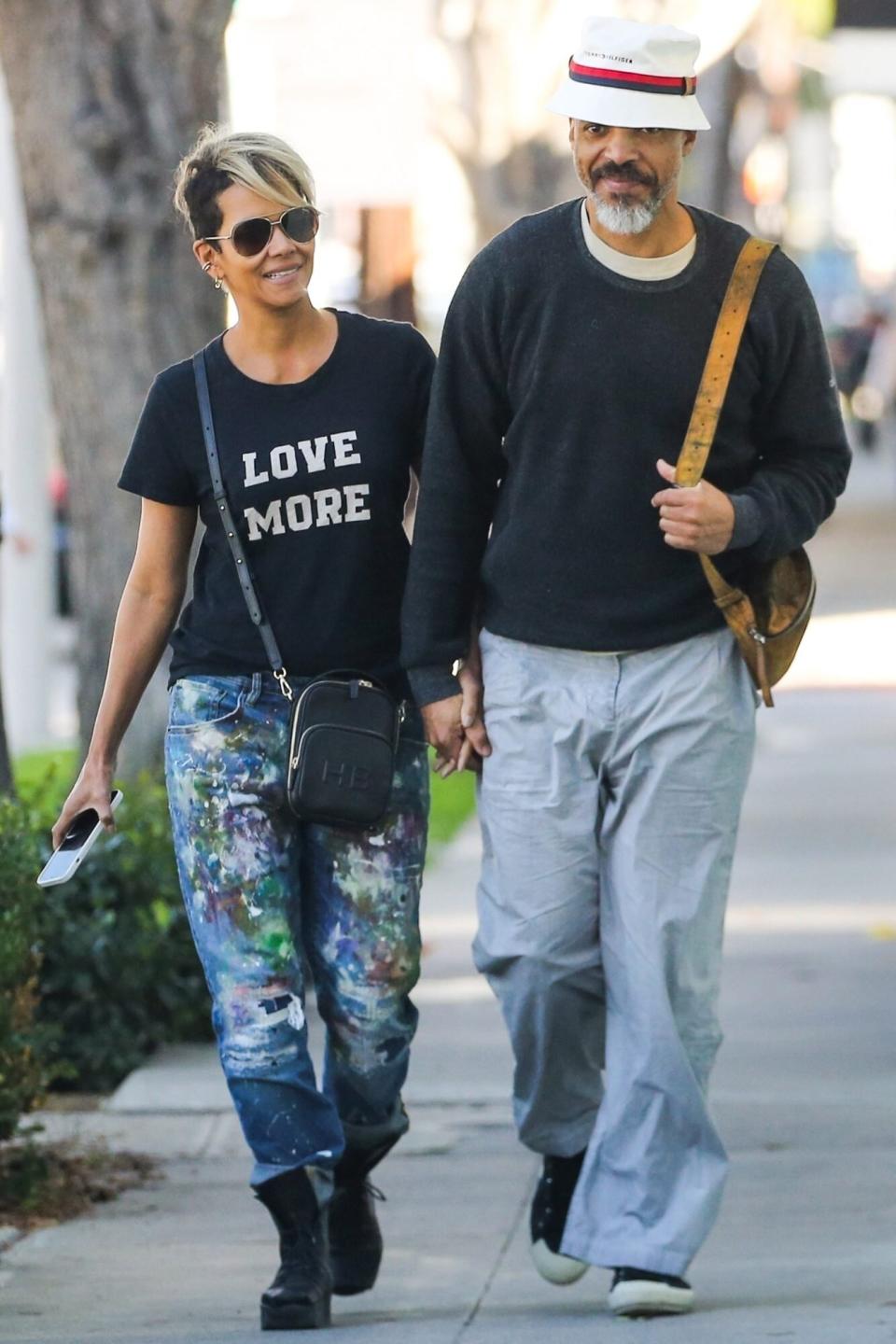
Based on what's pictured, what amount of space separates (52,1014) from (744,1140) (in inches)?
69.2

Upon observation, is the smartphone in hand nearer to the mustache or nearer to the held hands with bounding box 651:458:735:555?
the held hands with bounding box 651:458:735:555

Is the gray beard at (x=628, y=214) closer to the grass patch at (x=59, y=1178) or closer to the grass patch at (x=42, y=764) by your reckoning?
the grass patch at (x=59, y=1178)

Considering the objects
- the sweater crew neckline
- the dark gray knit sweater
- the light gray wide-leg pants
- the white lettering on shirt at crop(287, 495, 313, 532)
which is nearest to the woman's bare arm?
the white lettering on shirt at crop(287, 495, 313, 532)

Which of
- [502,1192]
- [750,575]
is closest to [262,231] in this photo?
[750,575]

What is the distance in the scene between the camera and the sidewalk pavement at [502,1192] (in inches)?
170

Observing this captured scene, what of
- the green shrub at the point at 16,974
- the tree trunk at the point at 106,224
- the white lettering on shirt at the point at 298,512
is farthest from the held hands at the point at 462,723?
the tree trunk at the point at 106,224

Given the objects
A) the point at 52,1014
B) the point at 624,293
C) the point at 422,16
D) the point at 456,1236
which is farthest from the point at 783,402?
the point at 422,16

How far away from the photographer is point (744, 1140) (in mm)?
5570

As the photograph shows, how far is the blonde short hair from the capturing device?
4.17 m

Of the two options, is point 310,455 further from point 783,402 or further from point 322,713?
point 783,402

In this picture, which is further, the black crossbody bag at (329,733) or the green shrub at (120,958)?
the green shrub at (120,958)

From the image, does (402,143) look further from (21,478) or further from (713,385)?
(713,385)

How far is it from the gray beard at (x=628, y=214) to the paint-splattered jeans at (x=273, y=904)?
0.93m

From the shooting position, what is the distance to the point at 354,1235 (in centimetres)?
448
